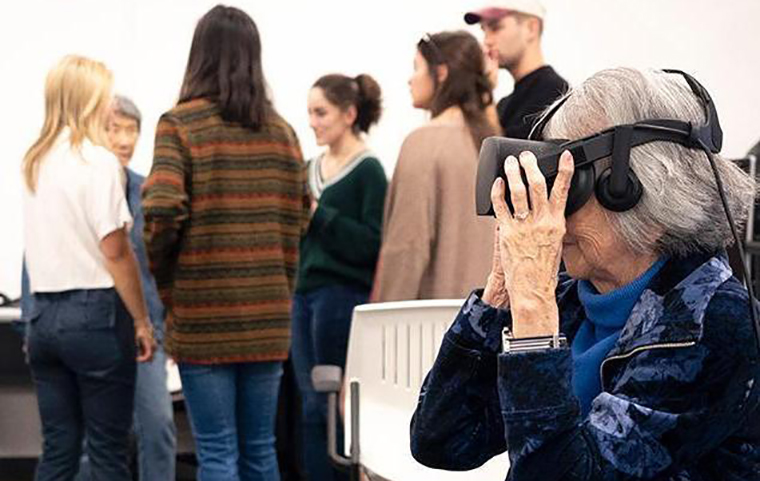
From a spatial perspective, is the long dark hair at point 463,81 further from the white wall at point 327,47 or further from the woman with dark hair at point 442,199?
the white wall at point 327,47

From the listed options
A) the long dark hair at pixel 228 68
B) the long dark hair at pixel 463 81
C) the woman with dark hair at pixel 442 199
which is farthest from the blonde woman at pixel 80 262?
the long dark hair at pixel 463 81

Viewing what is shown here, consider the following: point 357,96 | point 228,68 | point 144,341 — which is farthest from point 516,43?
point 144,341

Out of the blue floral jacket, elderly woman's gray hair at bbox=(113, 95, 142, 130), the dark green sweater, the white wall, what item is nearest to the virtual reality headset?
the blue floral jacket

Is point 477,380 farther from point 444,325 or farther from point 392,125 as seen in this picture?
point 392,125

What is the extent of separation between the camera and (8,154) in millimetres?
4207

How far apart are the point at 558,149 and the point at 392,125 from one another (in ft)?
10.6

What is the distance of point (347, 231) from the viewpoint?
3.15m

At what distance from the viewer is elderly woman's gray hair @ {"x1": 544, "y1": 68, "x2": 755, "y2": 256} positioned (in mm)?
1083

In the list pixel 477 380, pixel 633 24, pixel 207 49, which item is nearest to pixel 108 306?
pixel 207 49

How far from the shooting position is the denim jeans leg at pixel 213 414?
2508 mm

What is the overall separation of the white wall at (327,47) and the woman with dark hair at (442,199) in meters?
1.62

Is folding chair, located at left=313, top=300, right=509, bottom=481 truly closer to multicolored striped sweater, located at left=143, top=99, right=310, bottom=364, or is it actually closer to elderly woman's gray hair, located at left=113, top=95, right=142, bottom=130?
multicolored striped sweater, located at left=143, top=99, right=310, bottom=364

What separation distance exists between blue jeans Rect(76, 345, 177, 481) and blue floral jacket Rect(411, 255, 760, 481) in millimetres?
2084

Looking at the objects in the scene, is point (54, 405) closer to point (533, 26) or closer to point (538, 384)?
point (533, 26)
